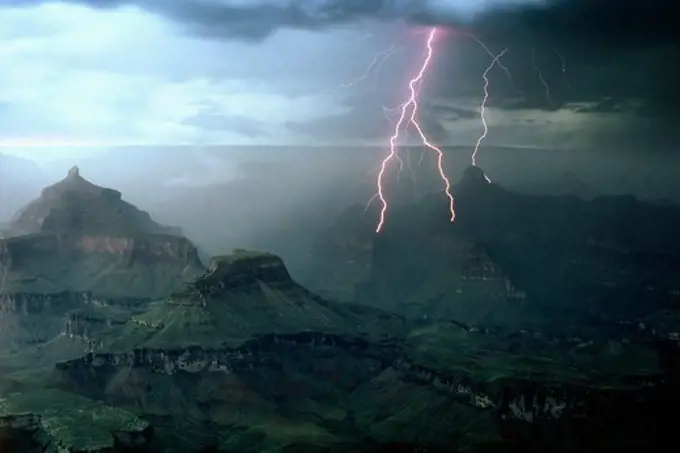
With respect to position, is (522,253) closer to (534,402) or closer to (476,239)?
(476,239)

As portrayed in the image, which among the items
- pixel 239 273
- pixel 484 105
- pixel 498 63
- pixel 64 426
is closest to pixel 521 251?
pixel 484 105

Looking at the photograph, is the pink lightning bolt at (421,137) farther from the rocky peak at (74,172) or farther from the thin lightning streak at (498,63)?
the rocky peak at (74,172)

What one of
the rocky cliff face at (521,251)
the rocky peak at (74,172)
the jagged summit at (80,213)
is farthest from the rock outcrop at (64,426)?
the rocky cliff face at (521,251)

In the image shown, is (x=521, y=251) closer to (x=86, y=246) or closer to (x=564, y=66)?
(x=564, y=66)

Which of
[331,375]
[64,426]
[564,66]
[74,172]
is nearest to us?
[64,426]

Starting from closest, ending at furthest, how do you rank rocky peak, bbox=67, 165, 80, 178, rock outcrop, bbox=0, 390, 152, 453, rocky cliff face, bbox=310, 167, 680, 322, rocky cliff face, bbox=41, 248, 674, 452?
rock outcrop, bbox=0, 390, 152, 453
rocky cliff face, bbox=41, 248, 674, 452
rocky cliff face, bbox=310, 167, 680, 322
rocky peak, bbox=67, 165, 80, 178

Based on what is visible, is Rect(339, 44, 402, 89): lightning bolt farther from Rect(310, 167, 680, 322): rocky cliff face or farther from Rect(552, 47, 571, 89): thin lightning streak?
Rect(552, 47, 571, 89): thin lightning streak

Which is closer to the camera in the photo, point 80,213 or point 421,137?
point 421,137

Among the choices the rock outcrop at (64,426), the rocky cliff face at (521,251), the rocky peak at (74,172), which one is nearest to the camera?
the rock outcrop at (64,426)

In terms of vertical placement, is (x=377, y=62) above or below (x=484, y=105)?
above

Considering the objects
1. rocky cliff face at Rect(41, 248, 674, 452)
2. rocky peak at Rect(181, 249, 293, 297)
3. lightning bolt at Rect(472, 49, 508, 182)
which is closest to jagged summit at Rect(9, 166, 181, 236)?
rocky peak at Rect(181, 249, 293, 297)
